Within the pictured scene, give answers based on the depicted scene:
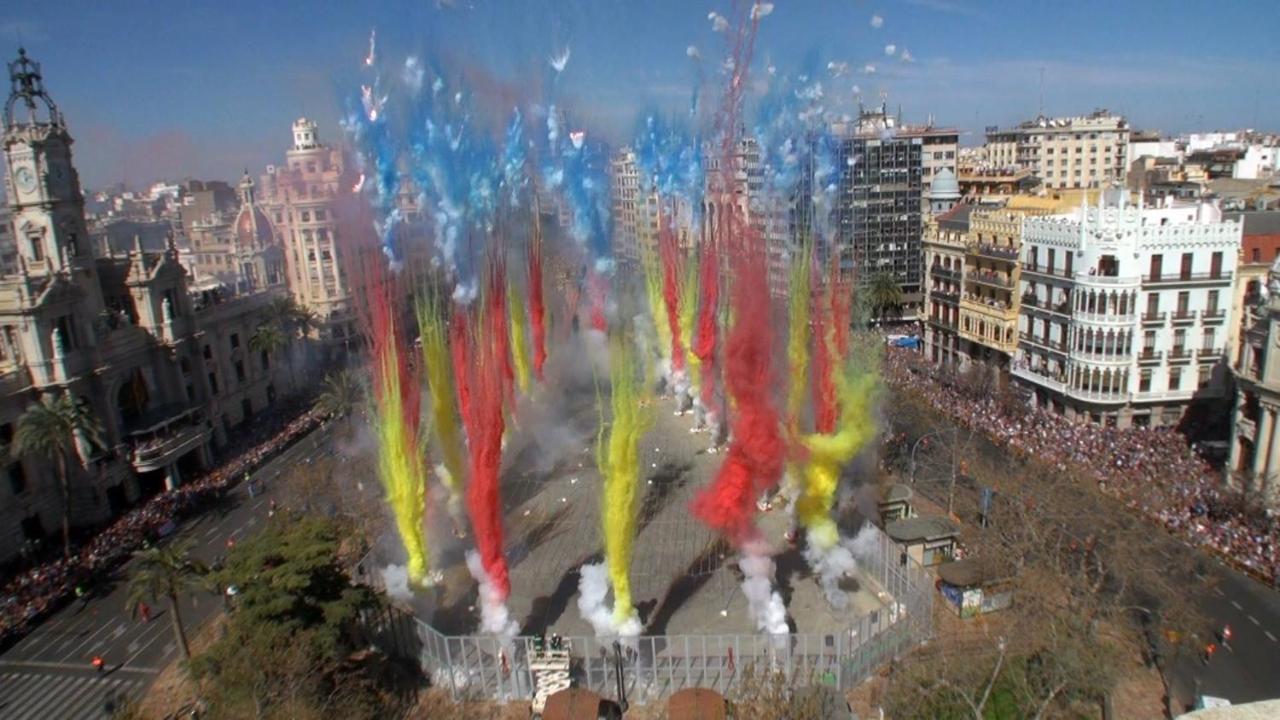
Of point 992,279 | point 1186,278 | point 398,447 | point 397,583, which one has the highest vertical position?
point 1186,278

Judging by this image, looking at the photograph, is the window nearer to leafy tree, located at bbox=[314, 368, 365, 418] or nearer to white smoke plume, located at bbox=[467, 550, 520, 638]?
leafy tree, located at bbox=[314, 368, 365, 418]

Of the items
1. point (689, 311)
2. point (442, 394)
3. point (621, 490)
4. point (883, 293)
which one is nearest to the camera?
point (621, 490)

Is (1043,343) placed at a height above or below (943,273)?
below

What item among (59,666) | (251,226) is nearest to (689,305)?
(59,666)

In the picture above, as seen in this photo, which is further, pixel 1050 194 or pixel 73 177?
pixel 1050 194

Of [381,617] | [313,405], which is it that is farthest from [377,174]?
[381,617]

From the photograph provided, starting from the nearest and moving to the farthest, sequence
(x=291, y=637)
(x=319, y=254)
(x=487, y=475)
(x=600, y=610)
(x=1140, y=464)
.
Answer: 1. (x=291, y=637)
2. (x=600, y=610)
3. (x=487, y=475)
4. (x=1140, y=464)
5. (x=319, y=254)

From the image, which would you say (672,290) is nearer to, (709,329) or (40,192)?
(709,329)

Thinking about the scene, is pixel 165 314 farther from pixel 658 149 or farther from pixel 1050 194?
pixel 1050 194
